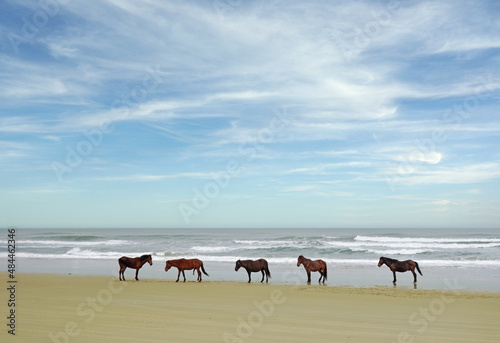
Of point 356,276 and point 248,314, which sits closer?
point 248,314

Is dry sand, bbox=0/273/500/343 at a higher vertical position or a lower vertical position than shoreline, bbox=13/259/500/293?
A: higher

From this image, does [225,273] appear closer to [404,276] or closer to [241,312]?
[404,276]

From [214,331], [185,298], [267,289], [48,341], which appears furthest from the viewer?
[267,289]

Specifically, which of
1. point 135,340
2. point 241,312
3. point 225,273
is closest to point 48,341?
point 135,340

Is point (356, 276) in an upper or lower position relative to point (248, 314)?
lower

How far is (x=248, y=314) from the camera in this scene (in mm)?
8383

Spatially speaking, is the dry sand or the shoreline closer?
the dry sand

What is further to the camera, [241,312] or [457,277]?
[457,277]

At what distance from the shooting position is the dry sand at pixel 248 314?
652 centimetres

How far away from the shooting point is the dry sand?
21.4 ft

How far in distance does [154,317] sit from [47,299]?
390cm

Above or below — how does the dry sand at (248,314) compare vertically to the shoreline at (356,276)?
above

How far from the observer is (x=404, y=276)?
1747 centimetres

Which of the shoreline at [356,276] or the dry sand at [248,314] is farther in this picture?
the shoreline at [356,276]
